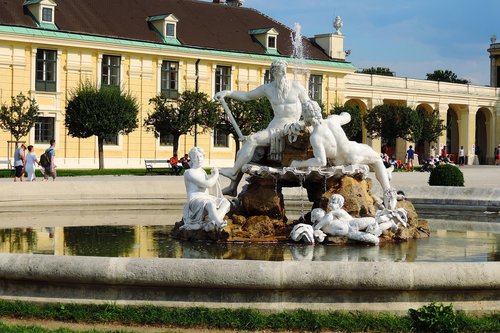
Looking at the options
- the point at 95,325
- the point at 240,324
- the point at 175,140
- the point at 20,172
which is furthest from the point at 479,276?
the point at 175,140

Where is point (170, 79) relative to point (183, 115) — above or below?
above

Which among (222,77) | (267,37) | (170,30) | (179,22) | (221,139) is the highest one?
(179,22)

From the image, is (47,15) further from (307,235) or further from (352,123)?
(307,235)

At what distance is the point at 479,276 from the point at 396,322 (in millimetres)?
974

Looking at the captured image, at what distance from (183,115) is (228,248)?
4038 centimetres

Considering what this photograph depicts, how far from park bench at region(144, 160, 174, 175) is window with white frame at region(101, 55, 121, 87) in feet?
18.6

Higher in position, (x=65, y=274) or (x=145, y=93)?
(x=145, y=93)

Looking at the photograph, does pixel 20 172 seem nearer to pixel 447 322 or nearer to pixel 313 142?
pixel 313 142

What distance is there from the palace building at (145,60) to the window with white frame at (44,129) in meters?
0.06

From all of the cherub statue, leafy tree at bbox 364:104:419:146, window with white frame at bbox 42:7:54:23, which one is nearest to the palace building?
window with white frame at bbox 42:7:54:23

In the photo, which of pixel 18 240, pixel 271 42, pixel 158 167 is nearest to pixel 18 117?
pixel 158 167

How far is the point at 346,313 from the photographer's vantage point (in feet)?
29.9

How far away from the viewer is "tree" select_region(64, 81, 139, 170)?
49844 millimetres

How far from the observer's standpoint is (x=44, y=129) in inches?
2163
